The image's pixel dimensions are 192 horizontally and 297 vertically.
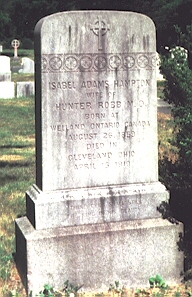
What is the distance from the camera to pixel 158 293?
5.31 metres

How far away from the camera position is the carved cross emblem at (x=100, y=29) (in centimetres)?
525

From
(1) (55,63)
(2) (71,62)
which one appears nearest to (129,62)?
(2) (71,62)

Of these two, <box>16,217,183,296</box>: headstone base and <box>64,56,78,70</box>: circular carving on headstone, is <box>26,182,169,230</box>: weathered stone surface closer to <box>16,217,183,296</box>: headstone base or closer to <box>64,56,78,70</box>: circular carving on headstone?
<box>16,217,183,296</box>: headstone base

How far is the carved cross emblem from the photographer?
5254 millimetres

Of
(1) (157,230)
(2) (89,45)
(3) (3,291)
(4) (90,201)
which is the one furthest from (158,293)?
(2) (89,45)

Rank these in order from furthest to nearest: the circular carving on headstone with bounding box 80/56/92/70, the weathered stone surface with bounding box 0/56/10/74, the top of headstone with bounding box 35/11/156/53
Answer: the weathered stone surface with bounding box 0/56/10/74
the circular carving on headstone with bounding box 80/56/92/70
the top of headstone with bounding box 35/11/156/53

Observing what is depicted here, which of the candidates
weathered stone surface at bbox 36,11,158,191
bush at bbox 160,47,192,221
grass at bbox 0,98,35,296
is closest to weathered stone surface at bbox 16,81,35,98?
grass at bbox 0,98,35,296

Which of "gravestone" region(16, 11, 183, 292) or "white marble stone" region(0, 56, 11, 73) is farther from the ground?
"white marble stone" region(0, 56, 11, 73)

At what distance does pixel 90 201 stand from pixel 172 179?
4.46 ft

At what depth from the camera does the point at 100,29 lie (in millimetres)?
5270

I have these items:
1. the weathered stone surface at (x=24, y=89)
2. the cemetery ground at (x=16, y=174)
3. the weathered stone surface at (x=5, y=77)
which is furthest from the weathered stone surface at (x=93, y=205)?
the weathered stone surface at (x=5, y=77)

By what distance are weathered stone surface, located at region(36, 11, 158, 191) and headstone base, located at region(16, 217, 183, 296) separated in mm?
409

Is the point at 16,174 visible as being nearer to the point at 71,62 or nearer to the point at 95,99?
the point at 95,99

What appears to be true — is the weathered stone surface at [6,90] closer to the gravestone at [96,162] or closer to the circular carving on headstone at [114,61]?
the gravestone at [96,162]
